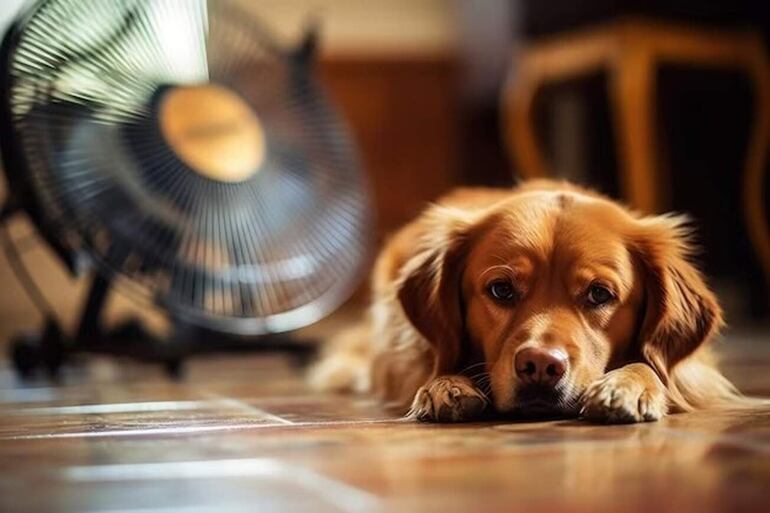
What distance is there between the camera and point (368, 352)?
2979 millimetres

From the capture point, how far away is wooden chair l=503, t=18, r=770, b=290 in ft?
12.5

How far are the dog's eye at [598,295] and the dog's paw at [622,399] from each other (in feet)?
0.42

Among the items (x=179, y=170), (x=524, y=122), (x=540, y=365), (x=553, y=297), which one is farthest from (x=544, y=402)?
(x=524, y=122)

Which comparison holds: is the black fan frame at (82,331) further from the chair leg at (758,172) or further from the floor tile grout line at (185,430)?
the chair leg at (758,172)

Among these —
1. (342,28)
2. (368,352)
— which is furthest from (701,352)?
(342,28)

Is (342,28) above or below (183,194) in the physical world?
above

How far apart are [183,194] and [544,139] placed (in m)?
2.30

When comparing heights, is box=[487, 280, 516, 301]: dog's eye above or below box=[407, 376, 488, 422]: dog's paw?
above

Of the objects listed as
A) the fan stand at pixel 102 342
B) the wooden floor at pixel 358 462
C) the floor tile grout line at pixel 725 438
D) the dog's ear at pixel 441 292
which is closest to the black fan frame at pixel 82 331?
the fan stand at pixel 102 342

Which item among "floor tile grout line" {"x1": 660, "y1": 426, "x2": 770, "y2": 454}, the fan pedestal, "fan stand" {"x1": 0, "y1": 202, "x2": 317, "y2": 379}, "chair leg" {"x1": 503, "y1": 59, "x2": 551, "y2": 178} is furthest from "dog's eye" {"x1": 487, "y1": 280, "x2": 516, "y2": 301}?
"chair leg" {"x1": 503, "y1": 59, "x2": 551, "y2": 178}

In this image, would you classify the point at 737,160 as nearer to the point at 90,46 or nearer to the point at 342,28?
the point at 342,28

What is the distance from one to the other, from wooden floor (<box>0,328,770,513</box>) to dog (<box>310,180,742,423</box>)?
0.24ft

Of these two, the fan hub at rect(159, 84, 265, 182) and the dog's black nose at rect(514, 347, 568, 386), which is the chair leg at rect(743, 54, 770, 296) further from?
the dog's black nose at rect(514, 347, 568, 386)

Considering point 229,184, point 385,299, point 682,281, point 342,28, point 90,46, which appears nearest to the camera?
point 682,281
